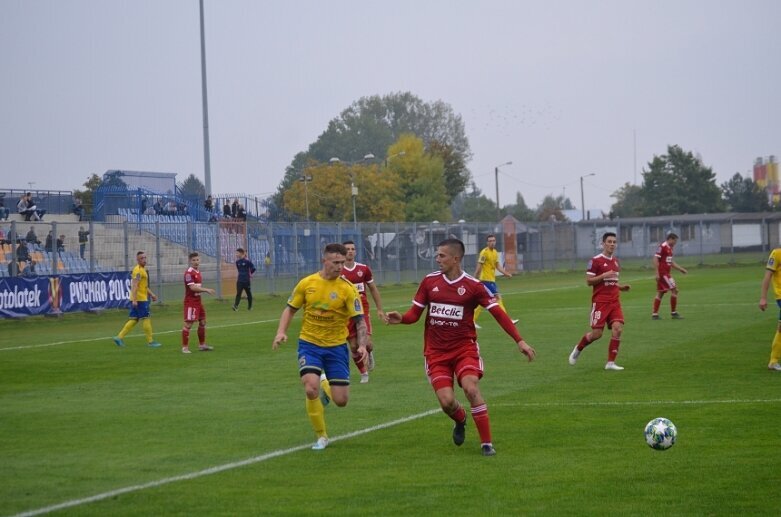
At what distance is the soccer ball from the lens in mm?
10344

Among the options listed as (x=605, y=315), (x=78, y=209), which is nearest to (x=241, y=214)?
(x=78, y=209)

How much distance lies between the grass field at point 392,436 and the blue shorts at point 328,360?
0.74 m

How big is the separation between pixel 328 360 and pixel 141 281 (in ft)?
47.6

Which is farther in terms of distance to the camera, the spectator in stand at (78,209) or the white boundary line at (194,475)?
the spectator in stand at (78,209)

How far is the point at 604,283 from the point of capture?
18.0m

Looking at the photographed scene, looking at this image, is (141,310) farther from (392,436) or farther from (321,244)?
(321,244)

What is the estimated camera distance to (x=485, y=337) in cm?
2503

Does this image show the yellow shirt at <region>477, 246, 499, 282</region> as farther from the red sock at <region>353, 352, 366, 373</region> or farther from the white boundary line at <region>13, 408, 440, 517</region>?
the white boundary line at <region>13, 408, 440, 517</region>

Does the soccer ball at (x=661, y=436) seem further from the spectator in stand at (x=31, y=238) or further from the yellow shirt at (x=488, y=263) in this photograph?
the spectator in stand at (x=31, y=238)

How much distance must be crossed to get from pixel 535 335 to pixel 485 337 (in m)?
1.19

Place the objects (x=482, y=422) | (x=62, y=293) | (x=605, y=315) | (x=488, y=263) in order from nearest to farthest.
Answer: (x=482, y=422) < (x=605, y=315) < (x=488, y=263) < (x=62, y=293)

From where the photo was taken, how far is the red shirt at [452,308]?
10930 mm

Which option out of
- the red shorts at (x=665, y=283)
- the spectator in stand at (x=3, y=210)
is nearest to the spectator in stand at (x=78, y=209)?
the spectator in stand at (x=3, y=210)

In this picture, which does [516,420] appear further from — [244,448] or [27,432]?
[27,432]
